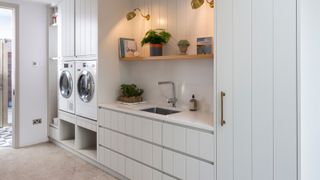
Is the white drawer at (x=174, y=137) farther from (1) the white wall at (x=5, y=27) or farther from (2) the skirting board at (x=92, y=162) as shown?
(1) the white wall at (x=5, y=27)

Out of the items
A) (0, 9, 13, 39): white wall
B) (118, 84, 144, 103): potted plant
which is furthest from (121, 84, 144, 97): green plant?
(0, 9, 13, 39): white wall

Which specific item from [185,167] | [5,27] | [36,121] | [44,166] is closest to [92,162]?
[44,166]

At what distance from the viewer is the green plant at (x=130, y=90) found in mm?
3520

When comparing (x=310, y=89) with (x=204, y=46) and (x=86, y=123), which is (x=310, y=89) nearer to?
(x=204, y=46)

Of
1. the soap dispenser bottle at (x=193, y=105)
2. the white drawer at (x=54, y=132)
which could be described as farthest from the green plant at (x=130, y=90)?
the white drawer at (x=54, y=132)

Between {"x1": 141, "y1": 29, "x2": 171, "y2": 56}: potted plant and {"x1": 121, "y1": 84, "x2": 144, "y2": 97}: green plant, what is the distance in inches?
→ 23.5

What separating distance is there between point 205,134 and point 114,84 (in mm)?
1870

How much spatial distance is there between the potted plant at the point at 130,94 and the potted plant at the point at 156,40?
1.98 feet

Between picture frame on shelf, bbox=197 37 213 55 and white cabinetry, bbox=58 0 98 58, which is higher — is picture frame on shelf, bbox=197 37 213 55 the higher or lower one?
the lower one

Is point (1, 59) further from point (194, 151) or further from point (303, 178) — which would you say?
point (303, 178)

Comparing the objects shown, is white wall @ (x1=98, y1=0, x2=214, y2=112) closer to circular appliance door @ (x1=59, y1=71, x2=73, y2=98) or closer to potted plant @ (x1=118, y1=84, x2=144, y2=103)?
potted plant @ (x1=118, y1=84, x2=144, y2=103)

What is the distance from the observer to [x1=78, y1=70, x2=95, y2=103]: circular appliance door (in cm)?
365

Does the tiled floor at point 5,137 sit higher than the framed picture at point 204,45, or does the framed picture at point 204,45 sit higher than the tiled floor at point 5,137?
the framed picture at point 204,45

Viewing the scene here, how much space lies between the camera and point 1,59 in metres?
6.21
